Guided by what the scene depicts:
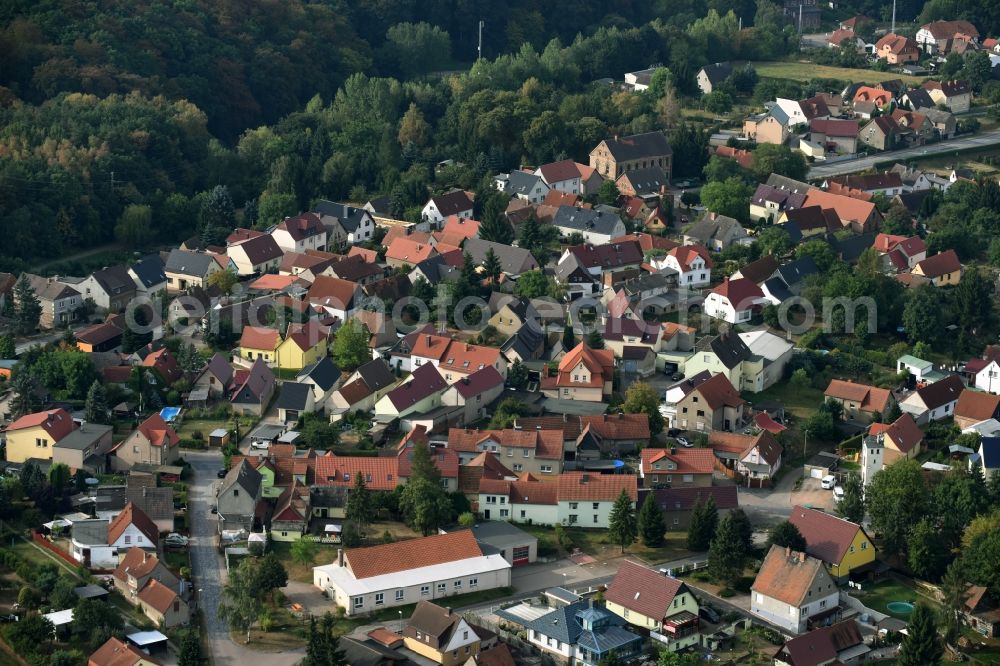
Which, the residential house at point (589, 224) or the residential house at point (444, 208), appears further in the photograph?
the residential house at point (444, 208)

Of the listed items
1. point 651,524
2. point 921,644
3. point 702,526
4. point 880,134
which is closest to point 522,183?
point 880,134

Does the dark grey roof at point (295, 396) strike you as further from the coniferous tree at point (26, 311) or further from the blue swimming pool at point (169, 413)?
the coniferous tree at point (26, 311)

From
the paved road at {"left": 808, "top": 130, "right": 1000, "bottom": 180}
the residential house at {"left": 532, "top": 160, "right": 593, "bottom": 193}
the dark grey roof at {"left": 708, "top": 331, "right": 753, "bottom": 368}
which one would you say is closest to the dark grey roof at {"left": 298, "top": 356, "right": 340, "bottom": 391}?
the dark grey roof at {"left": 708, "top": 331, "right": 753, "bottom": 368}

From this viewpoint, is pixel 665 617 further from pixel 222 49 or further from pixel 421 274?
pixel 222 49

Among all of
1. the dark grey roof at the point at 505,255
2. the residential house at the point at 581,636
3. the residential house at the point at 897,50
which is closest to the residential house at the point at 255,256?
the dark grey roof at the point at 505,255

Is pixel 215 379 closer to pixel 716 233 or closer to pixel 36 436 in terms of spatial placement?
pixel 36 436

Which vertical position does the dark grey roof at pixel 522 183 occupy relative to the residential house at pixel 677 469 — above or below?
above

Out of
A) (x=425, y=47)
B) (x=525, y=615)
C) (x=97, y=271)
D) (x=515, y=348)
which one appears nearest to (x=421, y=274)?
(x=515, y=348)
